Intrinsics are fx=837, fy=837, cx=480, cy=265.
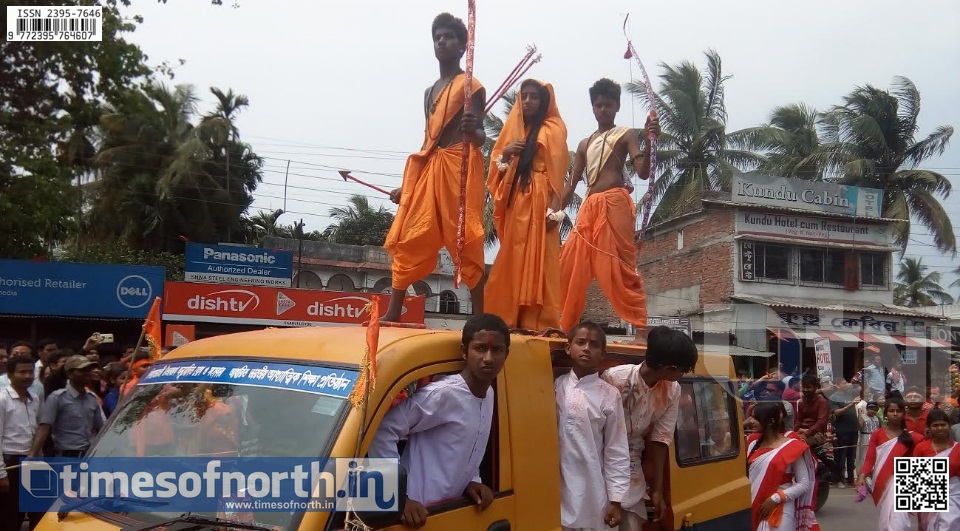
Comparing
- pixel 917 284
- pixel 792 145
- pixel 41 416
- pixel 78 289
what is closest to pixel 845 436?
pixel 41 416

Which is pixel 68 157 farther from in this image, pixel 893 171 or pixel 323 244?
pixel 893 171

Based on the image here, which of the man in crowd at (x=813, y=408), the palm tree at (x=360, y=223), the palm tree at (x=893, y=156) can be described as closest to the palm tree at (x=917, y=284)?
the palm tree at (x=893, y=156)

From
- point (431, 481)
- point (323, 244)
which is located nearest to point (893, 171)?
point (323, 244)

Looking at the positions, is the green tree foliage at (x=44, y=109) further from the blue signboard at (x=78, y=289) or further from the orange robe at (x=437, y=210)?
the orange robe at (x=437, y=210)

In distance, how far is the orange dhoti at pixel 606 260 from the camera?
575 centimetres

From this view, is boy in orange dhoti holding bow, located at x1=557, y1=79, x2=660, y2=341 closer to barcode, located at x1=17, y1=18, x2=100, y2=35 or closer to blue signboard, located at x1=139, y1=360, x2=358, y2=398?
blue signboard, located at x1=139, y1=360, x2=358, y2=398

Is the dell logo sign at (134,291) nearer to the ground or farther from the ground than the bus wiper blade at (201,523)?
farther from the ground

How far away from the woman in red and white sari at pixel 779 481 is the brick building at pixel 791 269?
19.3 m

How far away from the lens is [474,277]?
5.11 m

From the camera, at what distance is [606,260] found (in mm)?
5805

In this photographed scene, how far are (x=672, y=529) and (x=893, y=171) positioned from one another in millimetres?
30563

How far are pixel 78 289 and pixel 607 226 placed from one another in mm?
15247

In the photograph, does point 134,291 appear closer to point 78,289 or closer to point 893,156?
point 78,289

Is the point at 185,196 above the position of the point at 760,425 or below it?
above
